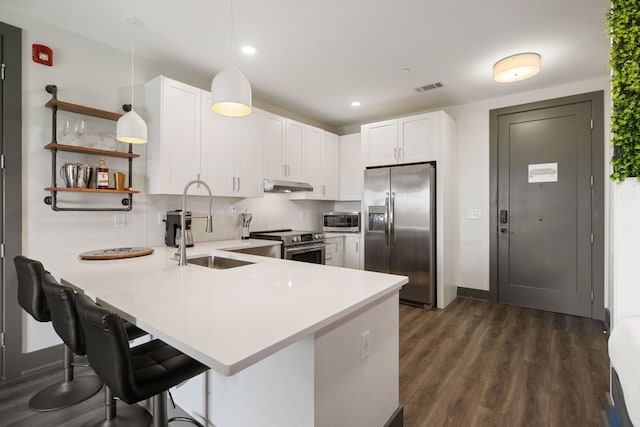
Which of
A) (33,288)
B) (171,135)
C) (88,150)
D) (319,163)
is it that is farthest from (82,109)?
(319,163)

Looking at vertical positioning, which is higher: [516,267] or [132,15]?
[132,15]

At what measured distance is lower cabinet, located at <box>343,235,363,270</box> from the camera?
4.55 meters

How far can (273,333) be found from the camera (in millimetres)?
880

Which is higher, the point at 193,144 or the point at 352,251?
the point at 193,144

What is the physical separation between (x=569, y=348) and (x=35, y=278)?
3980mm

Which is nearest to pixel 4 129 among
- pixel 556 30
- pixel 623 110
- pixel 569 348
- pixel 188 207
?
pixel 188 207

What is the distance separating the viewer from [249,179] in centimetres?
355

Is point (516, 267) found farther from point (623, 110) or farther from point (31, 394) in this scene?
point (31, 394)

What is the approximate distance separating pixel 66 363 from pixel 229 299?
173 cm

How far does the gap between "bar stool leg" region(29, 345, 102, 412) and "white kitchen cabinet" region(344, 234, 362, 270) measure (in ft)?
10.6

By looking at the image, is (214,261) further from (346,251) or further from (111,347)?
(346,251)

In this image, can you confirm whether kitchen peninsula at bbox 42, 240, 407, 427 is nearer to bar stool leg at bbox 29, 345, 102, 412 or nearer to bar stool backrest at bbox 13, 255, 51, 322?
bar stool backrest at bbox 13, 255, 51, 322

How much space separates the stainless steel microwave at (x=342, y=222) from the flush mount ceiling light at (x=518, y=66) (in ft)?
8.25

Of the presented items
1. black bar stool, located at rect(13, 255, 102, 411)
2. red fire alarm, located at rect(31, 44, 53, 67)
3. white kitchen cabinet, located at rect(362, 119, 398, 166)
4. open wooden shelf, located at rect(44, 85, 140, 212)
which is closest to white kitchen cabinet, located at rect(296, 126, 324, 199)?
white kitchen cabinet, located at rect(362, 119, 398, 166)
